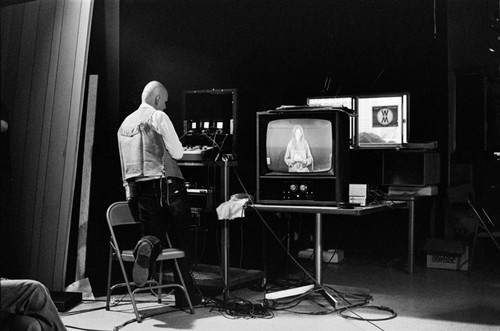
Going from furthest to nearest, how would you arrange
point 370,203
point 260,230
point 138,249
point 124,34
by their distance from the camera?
point 260,230, point 124,34, point 370,203, point 138,249

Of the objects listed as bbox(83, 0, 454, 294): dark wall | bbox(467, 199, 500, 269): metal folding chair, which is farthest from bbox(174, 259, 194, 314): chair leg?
bbox(467, 199, 500, 269): metal folding chair

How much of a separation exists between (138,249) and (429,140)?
3.94 meters

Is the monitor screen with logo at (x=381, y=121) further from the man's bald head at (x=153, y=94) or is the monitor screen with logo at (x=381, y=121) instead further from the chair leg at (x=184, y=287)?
the chair leg at (x=184, y=287)

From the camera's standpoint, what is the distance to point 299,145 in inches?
191

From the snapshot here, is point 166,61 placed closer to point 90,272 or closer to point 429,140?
point 90,272

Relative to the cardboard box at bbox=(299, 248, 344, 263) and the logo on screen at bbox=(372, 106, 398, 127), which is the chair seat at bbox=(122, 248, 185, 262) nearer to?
the cardboard box at bbox=(299, 248, 344, 263)

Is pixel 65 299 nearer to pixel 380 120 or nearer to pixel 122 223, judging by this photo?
pixel 122 223

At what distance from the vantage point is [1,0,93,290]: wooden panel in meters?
5.21

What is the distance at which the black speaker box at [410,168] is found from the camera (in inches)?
255

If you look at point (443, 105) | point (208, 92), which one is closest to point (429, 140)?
point (443, 105)

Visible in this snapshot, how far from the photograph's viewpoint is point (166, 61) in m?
6.23

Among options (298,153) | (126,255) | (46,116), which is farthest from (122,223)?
(298,153)

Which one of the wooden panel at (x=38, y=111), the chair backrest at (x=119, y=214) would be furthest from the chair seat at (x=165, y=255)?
the wooden panel at (x=38, y=111)

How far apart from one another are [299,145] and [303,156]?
86mm
